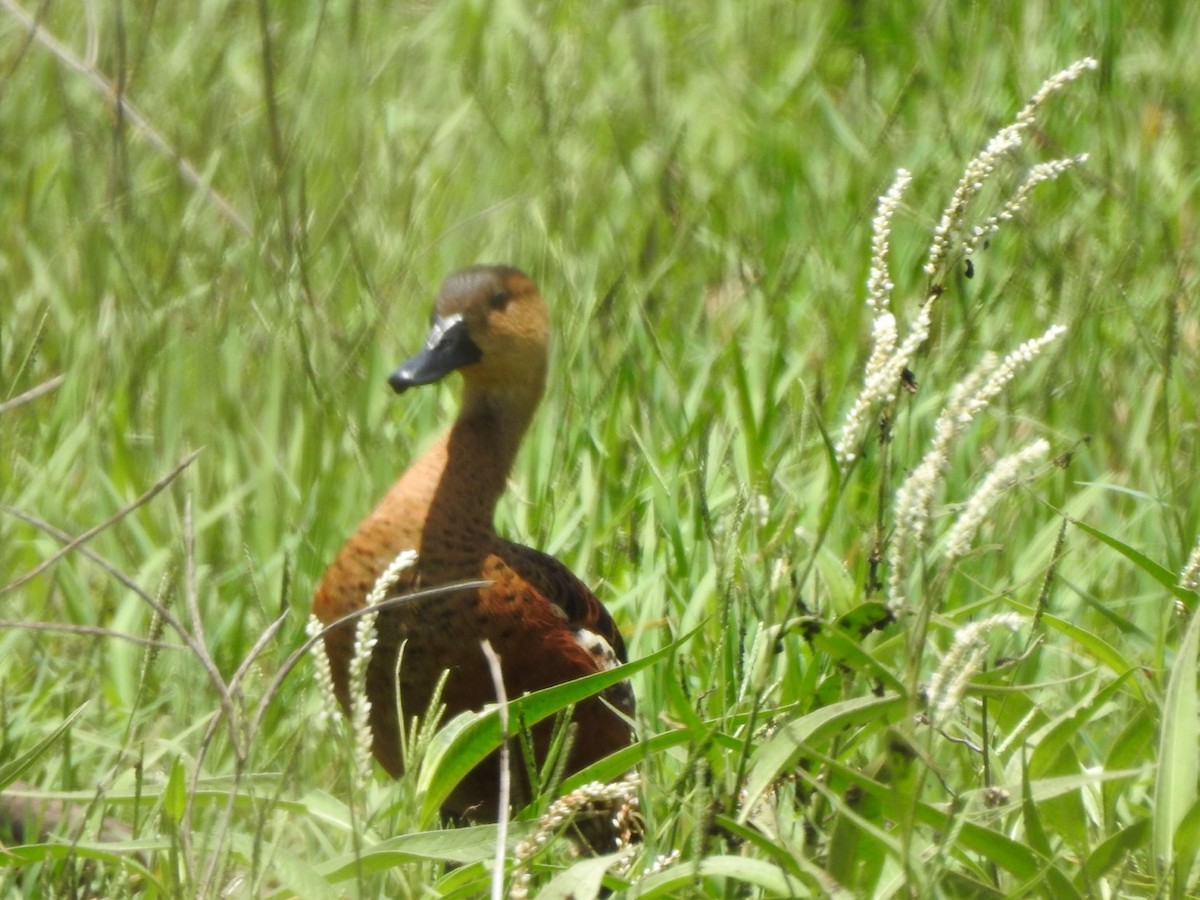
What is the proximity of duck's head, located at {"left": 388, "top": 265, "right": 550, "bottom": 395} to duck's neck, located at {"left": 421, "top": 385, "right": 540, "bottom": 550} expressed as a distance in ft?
0.12

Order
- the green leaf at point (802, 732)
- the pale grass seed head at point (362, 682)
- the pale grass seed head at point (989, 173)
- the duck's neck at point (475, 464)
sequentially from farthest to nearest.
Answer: the duck's neck at point (475, 464), the green leaf at point (802, 732), the pale grass seed head at point (989, 173), the pale grass seed head at point (362, 682)

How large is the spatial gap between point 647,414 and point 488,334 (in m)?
0.76

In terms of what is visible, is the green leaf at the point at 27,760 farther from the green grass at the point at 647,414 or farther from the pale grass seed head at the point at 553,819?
the pale grass seed head at the point at 553,819

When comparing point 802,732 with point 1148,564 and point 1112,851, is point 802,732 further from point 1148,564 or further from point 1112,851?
point 1148,564

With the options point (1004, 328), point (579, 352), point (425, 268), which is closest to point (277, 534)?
point (579, 352)

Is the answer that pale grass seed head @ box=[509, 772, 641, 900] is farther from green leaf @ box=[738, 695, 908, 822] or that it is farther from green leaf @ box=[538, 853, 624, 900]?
green leaf @ box=[738, 695, 908, 822]

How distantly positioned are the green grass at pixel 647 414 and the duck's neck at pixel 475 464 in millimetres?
290

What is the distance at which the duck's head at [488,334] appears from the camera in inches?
136

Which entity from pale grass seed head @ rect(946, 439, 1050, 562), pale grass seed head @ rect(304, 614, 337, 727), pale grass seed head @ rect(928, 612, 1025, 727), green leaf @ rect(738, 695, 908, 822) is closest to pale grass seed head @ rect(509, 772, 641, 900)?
green leaf @ rect(738, 695, 908, 822)

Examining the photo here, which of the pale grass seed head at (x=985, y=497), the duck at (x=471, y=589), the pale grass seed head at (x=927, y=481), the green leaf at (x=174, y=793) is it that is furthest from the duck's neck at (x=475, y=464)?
the pale grass seed head at (x=985, y=497)

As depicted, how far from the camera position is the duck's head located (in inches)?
136

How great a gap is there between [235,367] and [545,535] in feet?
3.35

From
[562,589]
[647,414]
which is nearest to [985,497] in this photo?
[562,589]

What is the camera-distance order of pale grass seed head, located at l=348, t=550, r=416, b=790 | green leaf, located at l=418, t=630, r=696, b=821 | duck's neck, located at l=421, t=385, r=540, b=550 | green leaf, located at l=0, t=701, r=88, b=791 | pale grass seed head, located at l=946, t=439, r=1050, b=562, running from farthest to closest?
duck's neck, located at l=421, t=385, r=540, b=550, green leaf, located at l=418, t=630, r=696, b=821, green leaf, located at l=0, t=701, r=88, b=791, pale grass seed head, located at l=348, t=550, r=416, b=790, pale grass seed head, located at l=946, t=439, r=1050, b=562
